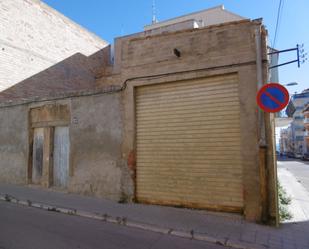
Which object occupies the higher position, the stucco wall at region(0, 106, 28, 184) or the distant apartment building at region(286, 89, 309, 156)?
the distant apartment building at region(286, 89, 309, 156)

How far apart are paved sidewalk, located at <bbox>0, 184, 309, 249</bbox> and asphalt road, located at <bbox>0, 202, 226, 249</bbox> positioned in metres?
0.22

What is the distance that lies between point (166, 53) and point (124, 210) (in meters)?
4.41

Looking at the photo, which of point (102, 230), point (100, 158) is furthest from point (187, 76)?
point (102, 230)

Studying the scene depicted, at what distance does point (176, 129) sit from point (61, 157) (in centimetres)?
A: 472

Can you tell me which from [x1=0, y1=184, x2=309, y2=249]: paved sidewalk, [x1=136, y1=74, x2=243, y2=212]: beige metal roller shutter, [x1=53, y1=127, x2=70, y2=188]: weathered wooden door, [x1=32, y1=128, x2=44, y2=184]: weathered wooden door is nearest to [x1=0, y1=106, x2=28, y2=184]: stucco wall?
[x1=32, y1=128, x2=44, y2=184]: weathered wooden door

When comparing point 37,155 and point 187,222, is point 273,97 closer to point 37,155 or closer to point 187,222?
point 187,222

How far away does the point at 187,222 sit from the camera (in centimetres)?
547

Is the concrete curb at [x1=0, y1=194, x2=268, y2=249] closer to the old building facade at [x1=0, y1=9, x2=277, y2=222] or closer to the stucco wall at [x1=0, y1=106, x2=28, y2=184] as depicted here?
the old building facade at [x1=0, y1=9, x2=277, y2=222]

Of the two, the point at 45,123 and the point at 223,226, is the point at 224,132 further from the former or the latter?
the point at 45,123

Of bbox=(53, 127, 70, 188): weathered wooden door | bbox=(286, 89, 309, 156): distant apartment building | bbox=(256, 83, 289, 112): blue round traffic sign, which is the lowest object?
bbox=(53, 127, 70, 188): weathered wooden door

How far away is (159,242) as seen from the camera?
4.61 metres

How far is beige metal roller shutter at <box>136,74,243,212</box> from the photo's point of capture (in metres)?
6.08

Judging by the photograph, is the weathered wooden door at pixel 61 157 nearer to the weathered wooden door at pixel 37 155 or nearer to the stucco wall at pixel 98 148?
the stucco wall at pixel 98 148

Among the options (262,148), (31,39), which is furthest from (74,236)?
(31,39)
